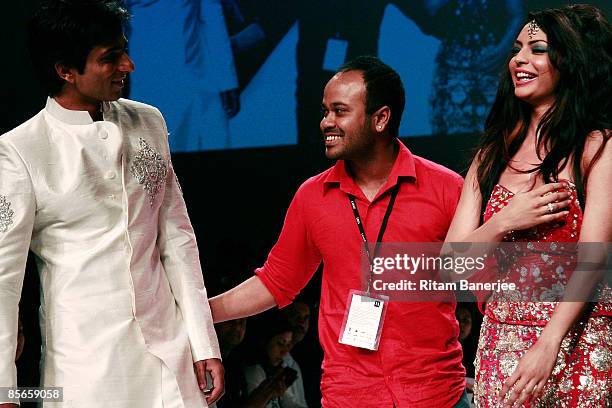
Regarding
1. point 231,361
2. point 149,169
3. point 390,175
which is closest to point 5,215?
point 149,169

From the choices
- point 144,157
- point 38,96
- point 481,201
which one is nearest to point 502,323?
point 481,201

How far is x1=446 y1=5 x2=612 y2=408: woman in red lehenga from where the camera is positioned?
222cm

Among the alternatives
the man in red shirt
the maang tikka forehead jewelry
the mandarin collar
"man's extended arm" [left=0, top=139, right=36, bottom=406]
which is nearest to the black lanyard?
the man in red shirt

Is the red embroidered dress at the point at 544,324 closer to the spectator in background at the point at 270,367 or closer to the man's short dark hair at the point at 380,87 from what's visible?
the man's short dark hair at the point at 380,87

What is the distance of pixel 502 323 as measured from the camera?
2369 mm

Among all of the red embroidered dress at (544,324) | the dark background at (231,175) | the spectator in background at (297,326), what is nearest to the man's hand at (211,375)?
the red embroidered dress at (544,324)

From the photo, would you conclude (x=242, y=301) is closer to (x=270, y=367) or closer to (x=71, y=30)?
(x=71, y=30)

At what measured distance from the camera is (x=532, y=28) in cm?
244

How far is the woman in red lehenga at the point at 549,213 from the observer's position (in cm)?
222

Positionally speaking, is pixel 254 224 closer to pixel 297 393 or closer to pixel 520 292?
pixel 297 393

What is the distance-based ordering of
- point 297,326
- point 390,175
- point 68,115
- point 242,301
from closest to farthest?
point 68,115 < point 390,175 < point 242,301 < point 297,326

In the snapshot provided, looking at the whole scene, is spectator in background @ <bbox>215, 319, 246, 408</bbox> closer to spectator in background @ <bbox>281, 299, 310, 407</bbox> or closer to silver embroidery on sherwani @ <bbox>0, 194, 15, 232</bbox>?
spectator in background @ <bbox>281, 299, 310, 407</bbox>

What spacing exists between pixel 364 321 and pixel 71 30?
1.15m

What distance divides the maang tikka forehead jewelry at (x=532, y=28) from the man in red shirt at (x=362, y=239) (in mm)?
→ 627
